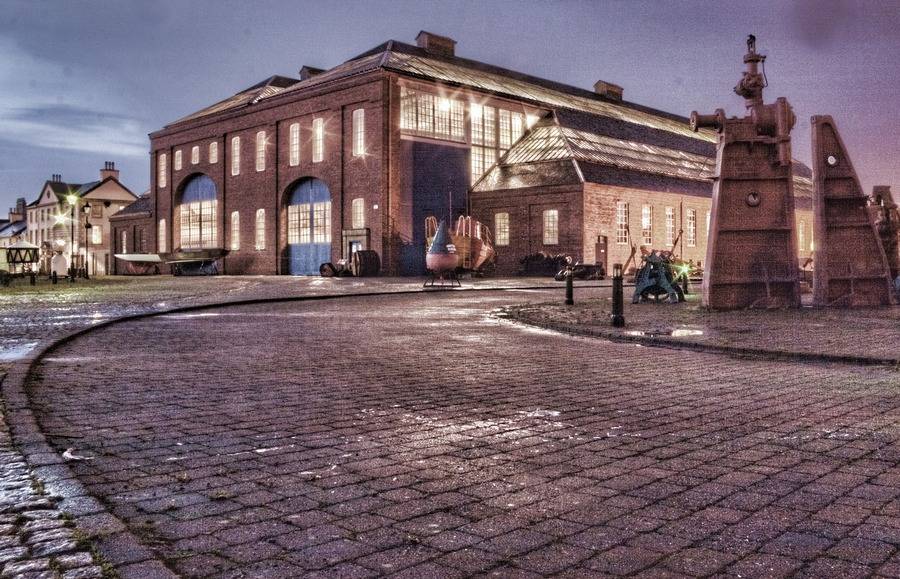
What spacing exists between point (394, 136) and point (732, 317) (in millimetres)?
30961

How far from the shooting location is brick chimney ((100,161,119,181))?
3551 inches

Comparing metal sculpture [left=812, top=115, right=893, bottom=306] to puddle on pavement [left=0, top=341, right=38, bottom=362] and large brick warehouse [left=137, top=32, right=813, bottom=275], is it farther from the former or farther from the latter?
large brick warehouse [left=137, top=32, right=813, bottom=275]

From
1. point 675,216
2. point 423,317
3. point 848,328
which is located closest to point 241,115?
point 675,216

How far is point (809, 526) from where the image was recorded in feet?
10.5

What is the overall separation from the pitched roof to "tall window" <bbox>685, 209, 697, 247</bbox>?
26.8ft

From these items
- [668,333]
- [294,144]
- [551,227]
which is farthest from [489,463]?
[294,144]

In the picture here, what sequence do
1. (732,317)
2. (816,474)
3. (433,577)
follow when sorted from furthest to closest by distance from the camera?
(732,317), (816,474), (433,577)

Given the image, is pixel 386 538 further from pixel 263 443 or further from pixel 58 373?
pixel 58 373

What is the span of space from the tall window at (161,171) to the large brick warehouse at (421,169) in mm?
4468

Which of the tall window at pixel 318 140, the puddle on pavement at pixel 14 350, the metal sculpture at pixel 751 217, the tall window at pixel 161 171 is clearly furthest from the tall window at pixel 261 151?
the puddle on pavement at pixel 14 350

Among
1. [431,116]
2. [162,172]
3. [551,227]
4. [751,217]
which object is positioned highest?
[431,116]

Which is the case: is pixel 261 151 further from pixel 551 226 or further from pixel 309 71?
pixel 551 226

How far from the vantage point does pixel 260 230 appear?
50812mm

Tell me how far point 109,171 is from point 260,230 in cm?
4911
